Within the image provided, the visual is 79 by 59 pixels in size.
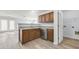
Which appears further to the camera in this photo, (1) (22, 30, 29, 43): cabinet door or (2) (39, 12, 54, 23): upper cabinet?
(1) (22, 30, 29, 43): cabinet door

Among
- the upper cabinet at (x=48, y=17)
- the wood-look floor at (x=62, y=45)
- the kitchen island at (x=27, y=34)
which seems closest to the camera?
the wood-look floor at (x=62, y=45)

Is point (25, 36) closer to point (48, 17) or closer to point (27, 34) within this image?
point (27, 34)

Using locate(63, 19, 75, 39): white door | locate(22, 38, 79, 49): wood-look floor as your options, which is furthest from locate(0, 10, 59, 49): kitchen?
locate(63, 19, 75, 39): white door

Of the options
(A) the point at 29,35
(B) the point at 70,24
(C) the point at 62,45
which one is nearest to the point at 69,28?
(B) the point at 70,24

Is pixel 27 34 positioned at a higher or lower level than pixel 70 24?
lower

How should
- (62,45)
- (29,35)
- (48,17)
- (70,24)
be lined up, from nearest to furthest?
(62,45) → (70,24) → (48,17) → (29,35)

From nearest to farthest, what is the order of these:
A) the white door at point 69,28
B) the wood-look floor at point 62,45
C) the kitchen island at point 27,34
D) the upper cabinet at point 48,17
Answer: the wood-look floor at point 62,45, the white door at point 69,28, the upper cabinet at point 48,17, the kitchen island at point 27,34

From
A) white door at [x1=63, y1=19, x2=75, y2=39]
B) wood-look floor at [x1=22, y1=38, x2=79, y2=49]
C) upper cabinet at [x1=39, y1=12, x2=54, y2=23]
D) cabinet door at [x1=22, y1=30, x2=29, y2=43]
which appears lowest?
wood-look floor at [x1=22, y1=38, x2=79, y2=49]

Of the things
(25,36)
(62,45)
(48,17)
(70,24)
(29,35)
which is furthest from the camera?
(29,35)

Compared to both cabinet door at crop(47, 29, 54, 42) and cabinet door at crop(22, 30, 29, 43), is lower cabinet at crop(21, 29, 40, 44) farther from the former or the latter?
cabinet door at crop(47, 29, 54, 42)

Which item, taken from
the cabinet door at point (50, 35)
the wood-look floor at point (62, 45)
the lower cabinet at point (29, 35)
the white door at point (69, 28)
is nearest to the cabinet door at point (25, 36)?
the lower cabinet at point (29, 35)

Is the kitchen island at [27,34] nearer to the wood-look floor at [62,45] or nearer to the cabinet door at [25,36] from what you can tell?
the cabinet door at [25,36]
